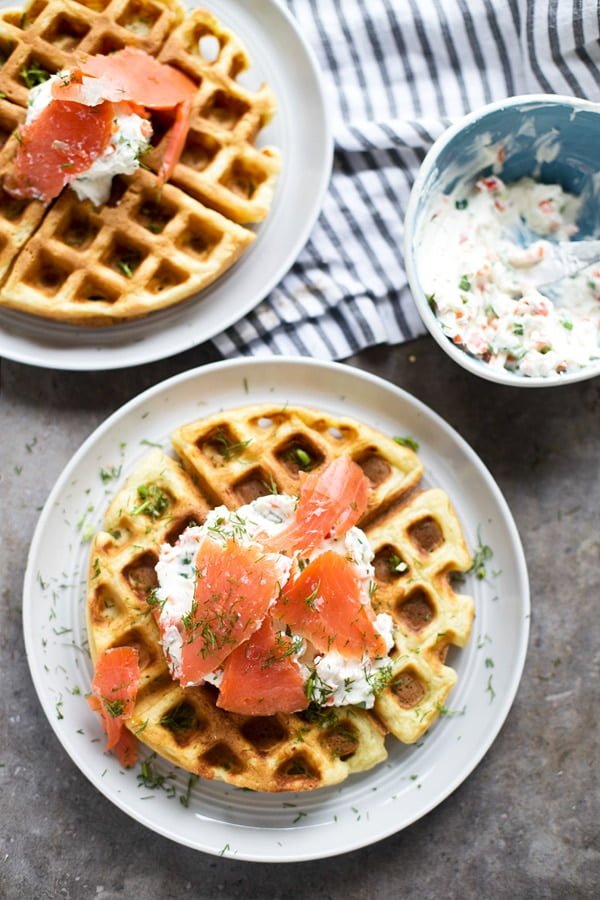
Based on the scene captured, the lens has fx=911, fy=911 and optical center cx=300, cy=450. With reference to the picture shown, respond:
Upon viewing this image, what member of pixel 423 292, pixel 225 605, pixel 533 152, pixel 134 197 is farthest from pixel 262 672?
pixel 533 152

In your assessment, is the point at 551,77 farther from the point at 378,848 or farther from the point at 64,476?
the point at 378,848

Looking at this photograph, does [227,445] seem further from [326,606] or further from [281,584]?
[326,606]

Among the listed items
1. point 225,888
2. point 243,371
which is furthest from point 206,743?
point 243,371

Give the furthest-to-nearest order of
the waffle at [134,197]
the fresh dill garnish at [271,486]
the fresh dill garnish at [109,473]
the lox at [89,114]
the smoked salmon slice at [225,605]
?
the fresh dill garnish at [109,473] < the waffle at [134,197] < the fresh dill garnish at [271,486] < the lox at [89,114] < the smoked salmon slice at [225,605]

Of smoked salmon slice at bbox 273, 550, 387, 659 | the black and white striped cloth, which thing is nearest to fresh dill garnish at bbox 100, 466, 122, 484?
the black and white striped cloth

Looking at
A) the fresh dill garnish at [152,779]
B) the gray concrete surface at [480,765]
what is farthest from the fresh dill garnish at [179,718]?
the gray concrete surface at [480,765]

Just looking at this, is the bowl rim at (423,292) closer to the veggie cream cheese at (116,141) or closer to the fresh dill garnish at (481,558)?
the fresh dill garnish at (481,558)

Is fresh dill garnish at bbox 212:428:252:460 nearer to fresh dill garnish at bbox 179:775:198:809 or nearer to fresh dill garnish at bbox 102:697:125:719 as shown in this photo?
fresh dill garnish at bbox 102:697:125:719
